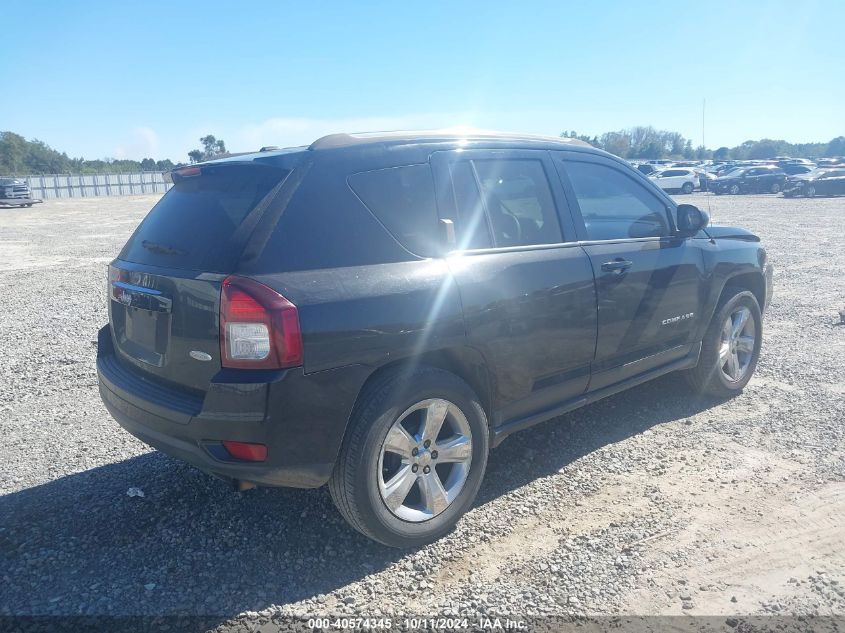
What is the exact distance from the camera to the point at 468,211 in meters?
3.55

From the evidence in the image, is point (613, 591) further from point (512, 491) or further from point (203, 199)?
point (203, 199)

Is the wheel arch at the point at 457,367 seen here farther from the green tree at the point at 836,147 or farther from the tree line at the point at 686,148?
the green tree at the point at 836,147

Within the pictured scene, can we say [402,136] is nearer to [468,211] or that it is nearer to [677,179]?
[468,211]

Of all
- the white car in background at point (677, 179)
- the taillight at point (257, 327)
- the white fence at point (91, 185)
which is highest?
the white fence at point (91, 185)

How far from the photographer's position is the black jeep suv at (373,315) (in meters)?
2.83

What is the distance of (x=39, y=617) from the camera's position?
2.76m

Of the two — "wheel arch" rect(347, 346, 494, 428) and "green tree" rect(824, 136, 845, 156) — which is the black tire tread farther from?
"green tree" rect(824, 136, 845, 156)

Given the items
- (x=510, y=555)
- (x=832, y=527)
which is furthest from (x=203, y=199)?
(x=832, y=527)

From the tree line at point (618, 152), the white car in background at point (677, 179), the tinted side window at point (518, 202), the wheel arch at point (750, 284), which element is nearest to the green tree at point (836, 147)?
the tree line at point (618, 152)

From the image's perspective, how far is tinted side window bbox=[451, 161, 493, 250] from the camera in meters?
3.49

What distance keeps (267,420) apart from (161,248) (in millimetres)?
1146

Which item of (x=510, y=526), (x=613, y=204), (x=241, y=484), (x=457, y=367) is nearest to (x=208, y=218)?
(x=241, y=484)

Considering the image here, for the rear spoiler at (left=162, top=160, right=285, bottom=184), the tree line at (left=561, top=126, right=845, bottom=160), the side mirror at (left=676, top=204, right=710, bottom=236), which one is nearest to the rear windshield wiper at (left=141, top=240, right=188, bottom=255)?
the rear spoiler at (left=162, top=160, right=285, bottom=184)

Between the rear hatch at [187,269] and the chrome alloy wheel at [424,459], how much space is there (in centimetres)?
94
